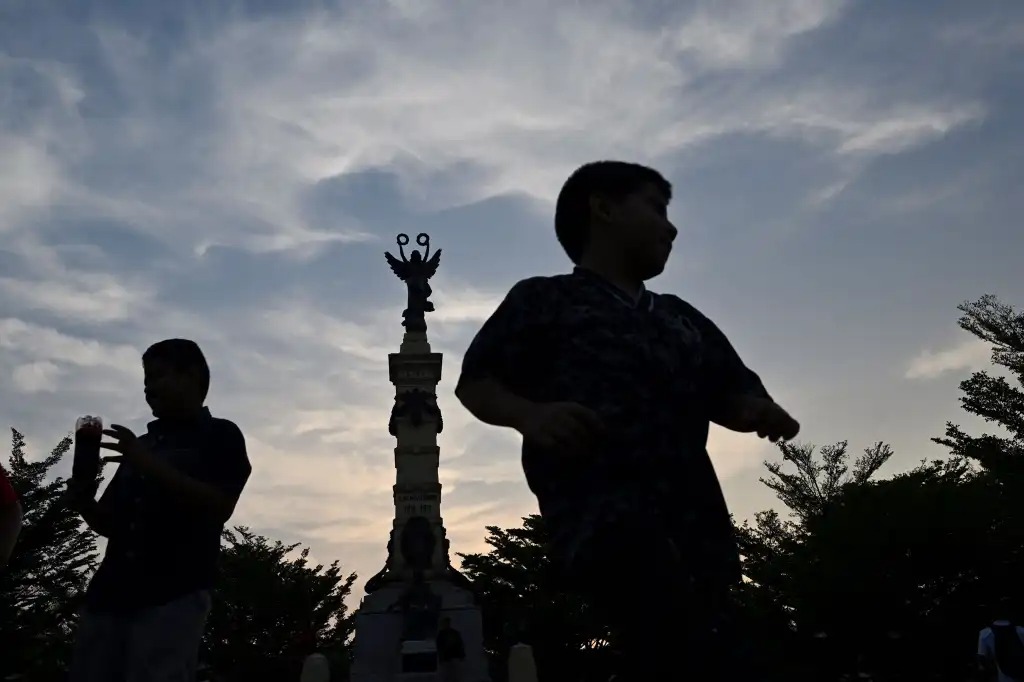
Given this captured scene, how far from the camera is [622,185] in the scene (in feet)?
7.93

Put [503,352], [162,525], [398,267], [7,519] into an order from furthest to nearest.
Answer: [398,267] → [162,525] → [7,519] → [503,352]

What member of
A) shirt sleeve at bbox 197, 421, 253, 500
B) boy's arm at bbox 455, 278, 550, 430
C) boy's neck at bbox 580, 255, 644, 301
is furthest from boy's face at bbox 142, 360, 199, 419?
boy's neck at bbox 580, 255, 644, 301

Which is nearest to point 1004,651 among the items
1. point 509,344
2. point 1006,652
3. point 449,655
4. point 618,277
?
point 1006,652

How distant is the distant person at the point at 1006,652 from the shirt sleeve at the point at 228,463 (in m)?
7.60

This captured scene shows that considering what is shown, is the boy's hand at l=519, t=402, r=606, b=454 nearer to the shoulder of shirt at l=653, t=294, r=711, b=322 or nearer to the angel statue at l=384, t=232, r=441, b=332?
the shoulder of shirt at l=653, t=294, r=711, b=322

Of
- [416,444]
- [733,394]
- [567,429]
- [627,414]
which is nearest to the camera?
[567,429]

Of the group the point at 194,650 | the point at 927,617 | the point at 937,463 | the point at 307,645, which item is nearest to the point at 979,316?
the point at 937,463

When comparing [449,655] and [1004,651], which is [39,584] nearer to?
[449,655]

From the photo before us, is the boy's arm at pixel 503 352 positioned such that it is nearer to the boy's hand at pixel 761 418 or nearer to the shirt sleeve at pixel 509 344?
the shirt sleeve at pixel 509 344

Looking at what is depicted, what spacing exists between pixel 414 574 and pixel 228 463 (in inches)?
556

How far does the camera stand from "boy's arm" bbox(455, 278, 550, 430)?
7.06ft

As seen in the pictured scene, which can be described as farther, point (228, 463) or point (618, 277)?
point (228, 463)

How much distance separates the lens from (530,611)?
88.5 ft

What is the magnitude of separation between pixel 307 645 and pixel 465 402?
27.8 meters
